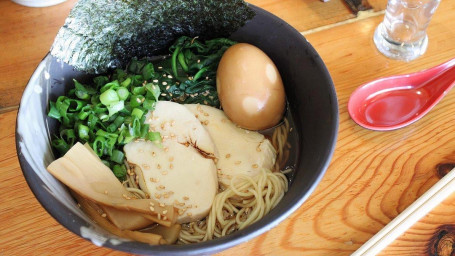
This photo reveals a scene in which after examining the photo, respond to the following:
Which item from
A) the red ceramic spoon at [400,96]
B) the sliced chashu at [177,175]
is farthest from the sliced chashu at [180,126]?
the red ceramic spoon at [400,96]

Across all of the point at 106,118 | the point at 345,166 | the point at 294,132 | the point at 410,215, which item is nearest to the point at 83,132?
the point at 106,118

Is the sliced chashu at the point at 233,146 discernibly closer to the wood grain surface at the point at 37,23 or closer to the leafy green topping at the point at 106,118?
the leafy green topping at the point at 106,118

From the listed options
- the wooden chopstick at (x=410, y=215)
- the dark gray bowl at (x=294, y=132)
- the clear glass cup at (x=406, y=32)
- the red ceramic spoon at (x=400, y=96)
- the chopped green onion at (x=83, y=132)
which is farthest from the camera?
the clear glass cup at (x=406, y=32)

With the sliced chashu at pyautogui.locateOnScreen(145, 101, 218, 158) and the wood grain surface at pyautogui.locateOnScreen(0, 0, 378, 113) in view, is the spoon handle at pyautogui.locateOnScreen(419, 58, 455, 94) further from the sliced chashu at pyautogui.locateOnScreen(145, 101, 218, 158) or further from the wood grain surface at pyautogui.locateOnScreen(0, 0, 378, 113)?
the sliced chashu at pyautogui.locateOnScreen(145, 101, 218, 158)

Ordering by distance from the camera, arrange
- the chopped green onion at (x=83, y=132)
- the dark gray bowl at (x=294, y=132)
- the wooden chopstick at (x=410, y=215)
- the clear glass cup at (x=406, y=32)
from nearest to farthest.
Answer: the dark gray bowl at (x=294, y=132)
the wooden chopstick at (x=410, y=215)
the chopped green onion at (x=83, y=132)
the clear glass cup at (x=406, y=32)

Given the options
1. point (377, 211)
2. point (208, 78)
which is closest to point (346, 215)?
point (377, 211)

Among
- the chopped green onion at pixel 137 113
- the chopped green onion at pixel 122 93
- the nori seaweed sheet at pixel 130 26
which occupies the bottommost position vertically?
the chopped green onion at pixel 137 113
